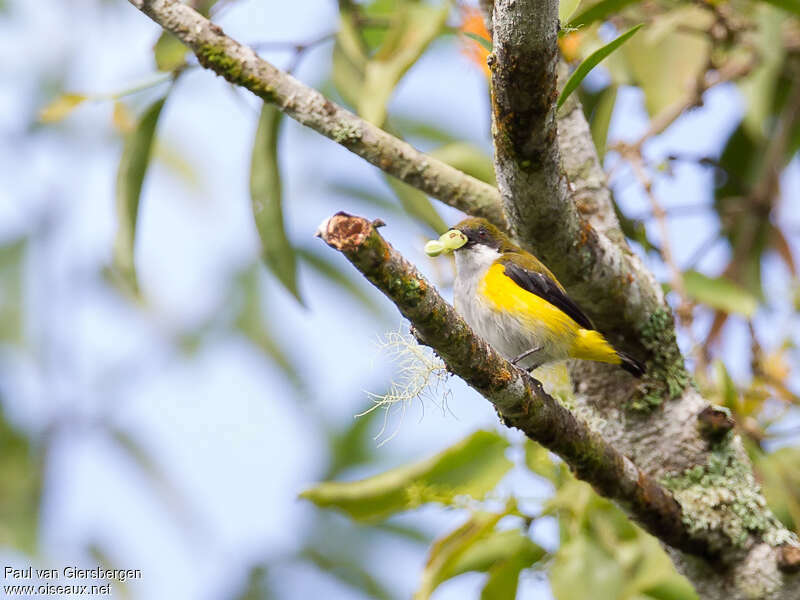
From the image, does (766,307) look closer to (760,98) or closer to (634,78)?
(760,98)

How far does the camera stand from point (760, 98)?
156 inches

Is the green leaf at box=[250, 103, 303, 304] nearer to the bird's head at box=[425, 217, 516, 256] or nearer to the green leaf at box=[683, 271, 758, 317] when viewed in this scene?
the bird's head at box=[425, 217, 516, 256]

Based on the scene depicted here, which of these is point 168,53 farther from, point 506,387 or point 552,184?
point 506,387

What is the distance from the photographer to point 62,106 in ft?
9.80

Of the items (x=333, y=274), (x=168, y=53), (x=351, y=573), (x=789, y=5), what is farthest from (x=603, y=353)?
(x=333, y=274)

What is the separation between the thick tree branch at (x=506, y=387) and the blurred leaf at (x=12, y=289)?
4.14 m

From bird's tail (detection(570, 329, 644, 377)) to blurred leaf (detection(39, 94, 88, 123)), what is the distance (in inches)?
65.1

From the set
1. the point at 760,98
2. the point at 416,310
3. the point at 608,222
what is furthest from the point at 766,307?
the point at 416,310

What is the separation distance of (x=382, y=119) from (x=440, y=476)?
3.43 ft

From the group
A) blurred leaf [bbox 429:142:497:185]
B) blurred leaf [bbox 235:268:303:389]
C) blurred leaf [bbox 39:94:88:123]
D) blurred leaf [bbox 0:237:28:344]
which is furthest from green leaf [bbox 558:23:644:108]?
blurred leaf [bbox 0:237:28:344]

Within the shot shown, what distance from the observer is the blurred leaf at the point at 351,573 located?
15.2 ft

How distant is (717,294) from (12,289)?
4012 millimetres

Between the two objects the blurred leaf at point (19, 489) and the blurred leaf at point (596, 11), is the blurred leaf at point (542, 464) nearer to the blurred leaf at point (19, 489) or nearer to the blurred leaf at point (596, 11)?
the blurred leaf at point (596, 11)

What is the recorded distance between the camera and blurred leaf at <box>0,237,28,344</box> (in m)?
5.52
